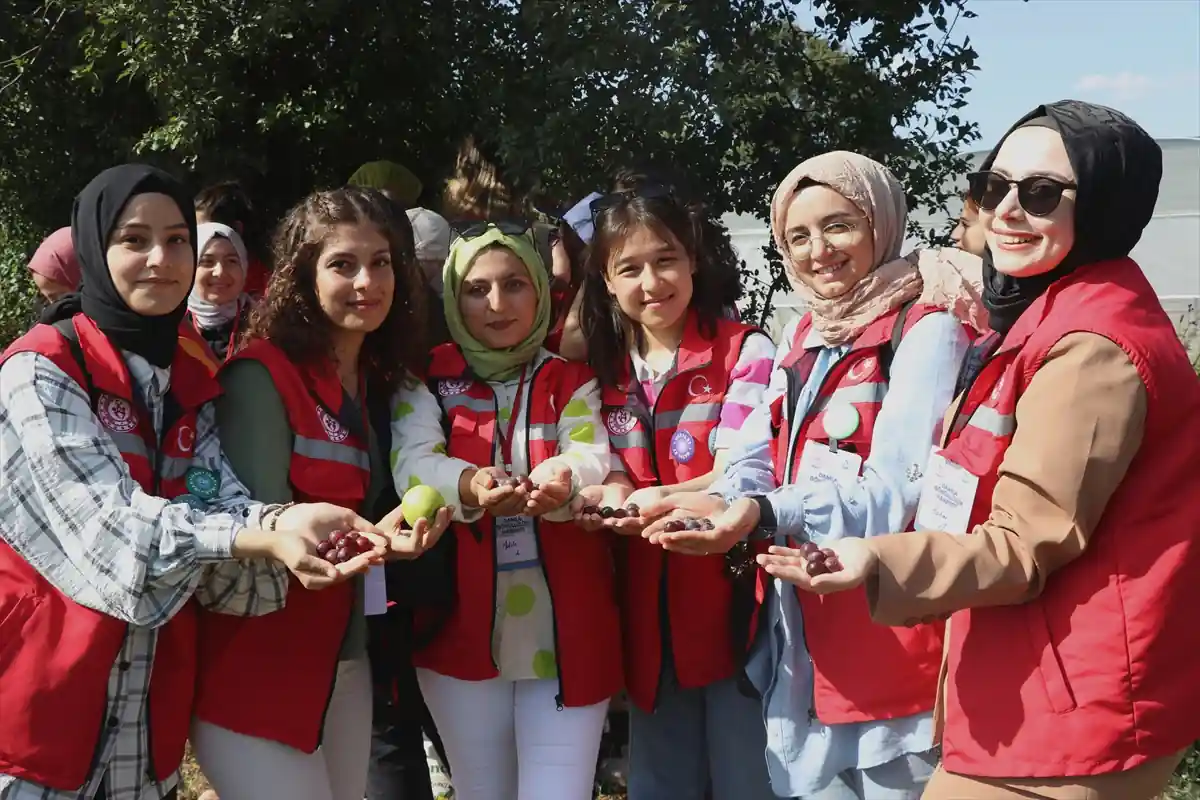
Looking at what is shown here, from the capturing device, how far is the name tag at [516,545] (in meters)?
3.18

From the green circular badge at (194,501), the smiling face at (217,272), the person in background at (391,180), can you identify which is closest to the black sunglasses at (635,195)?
the green circular badge at (194,501)

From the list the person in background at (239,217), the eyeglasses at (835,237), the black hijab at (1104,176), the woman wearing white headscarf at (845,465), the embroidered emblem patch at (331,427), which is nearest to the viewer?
the black hijab at (1104,176)

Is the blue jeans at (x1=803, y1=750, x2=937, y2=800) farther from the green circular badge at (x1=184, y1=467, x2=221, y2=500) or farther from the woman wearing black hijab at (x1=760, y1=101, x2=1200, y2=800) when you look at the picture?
the green circular badge at (x1=184, y1=467, x2=221, y2=500)

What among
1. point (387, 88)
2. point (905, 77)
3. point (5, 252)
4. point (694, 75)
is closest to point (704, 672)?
point (694, 75)

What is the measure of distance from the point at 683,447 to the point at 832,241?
2.32 feet

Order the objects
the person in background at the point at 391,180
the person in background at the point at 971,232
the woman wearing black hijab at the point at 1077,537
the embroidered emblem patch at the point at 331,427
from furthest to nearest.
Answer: the person in background at the point at 391,180 → the person in background at the point at 971,232 → the embroidered emblem patch at the point at 331,427 → the woman wearing black hijab at the point at 1077,537

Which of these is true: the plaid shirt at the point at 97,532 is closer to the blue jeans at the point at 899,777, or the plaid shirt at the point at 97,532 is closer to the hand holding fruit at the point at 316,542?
the hand holding fruit at the point at 316,542

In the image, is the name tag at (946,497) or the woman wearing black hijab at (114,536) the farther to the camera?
the woman wearing black hijab at (114,536)

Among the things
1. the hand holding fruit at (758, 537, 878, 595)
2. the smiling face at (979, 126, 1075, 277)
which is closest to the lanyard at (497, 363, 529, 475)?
the hand holding fruit at (758, 537, 878, 595)

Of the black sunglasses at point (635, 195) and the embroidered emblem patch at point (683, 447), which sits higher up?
the black sunglasses at point (635, 195)

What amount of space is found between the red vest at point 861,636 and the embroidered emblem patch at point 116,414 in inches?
62.0

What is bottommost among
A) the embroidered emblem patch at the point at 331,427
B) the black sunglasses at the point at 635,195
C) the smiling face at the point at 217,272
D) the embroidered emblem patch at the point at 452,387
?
the embroidered emblem patch at the point at 331,427

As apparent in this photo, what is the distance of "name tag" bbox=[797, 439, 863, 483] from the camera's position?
2.67 metres

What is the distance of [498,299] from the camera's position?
10.7 ft
